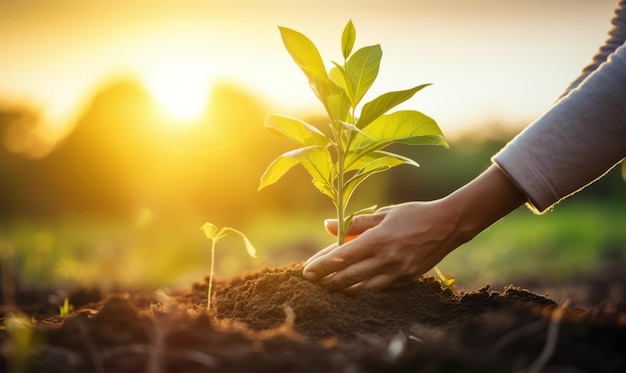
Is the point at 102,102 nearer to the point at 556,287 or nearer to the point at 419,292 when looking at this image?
the point at 556,287

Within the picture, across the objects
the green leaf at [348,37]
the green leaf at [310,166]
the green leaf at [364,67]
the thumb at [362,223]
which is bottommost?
the thumb at [362,223]

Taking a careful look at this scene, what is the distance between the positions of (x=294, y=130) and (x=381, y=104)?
1.22 ft

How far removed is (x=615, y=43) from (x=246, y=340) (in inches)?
87.9

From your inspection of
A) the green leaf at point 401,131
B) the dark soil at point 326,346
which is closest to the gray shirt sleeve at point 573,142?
the green leaf at point 401,131

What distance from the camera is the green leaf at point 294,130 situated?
7.20 ft

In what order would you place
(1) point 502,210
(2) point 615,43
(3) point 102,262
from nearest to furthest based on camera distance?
1. (1) point 502,210
2. (2) point 615,43
3. (3) point 102,262

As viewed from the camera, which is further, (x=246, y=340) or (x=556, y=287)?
(x=556, y=287)

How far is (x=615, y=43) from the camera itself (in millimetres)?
2559

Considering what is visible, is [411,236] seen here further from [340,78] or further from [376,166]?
[340,78]

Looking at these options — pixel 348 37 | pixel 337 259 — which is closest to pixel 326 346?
pixel 337 259

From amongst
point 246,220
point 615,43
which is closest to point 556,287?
point 615,43

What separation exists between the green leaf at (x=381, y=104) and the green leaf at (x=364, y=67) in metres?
0.10

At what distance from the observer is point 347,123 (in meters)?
2.12

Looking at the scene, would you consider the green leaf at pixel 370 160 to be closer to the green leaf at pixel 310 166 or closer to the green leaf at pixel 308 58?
the green leaf at pixel 310 166
